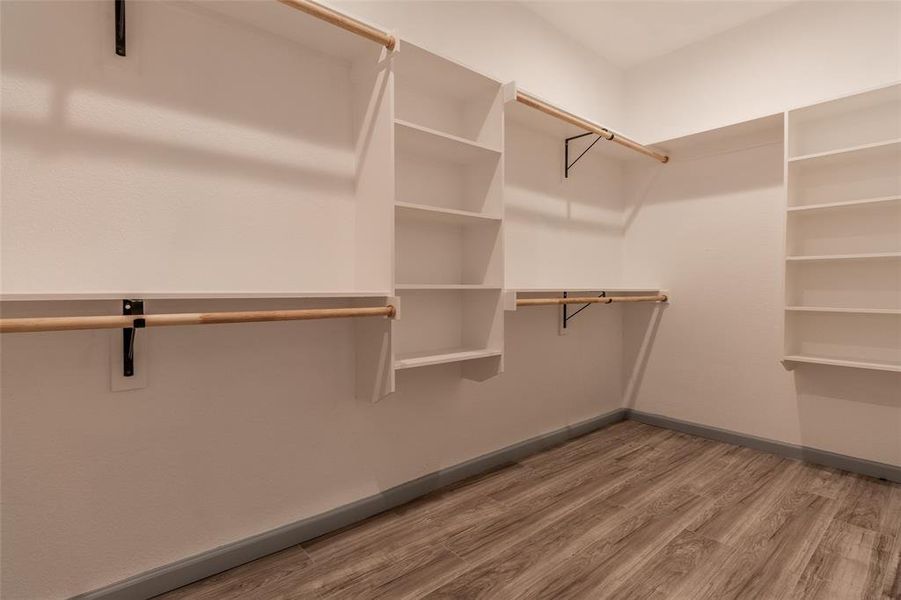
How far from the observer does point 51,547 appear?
4.29ft

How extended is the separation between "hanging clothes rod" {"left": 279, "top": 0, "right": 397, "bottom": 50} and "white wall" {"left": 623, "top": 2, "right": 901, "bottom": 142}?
2.24m

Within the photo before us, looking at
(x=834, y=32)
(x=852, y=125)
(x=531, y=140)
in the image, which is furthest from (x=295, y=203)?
(x=834, y=32)

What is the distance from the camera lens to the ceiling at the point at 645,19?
2719mm

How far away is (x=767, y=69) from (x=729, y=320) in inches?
61.4

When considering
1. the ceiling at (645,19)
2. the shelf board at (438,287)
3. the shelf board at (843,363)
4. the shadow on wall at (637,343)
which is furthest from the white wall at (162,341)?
the shelf board at (843,363)

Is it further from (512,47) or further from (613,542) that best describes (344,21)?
(613,542)

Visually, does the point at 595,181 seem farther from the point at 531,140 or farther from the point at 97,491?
the point at 97,491

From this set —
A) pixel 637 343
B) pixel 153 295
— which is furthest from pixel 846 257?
pixel 153 295

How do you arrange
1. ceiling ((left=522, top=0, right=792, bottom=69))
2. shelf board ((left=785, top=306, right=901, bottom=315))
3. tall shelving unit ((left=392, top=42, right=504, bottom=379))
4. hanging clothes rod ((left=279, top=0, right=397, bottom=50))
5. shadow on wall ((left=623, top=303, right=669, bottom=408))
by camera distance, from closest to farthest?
hanging clothes rod ((left=279, top=0, right=397, bottom=50)) → tall shelving unit ((left=392, top=42, right=504, bottom=379)) → shelf board ((left=785, top=306, right=901, bottom=315)) → ceiling ((left=522, top=0, right=792, bottom=69)) → shadow on wall ((left=623, top=303, right=669, bottom=408))

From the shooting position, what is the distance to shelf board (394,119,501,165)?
1.85 metres

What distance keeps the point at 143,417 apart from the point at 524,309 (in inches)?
74.5

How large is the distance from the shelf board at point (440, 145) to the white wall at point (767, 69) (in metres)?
1.71

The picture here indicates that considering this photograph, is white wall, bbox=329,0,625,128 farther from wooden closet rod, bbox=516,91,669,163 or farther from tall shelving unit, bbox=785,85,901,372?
tall shelving unit, bbox=785,85,901,372

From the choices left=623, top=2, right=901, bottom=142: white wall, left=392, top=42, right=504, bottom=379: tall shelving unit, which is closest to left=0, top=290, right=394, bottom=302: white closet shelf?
left=392, top=42, right=504, bottom=379: tall shelving unit
